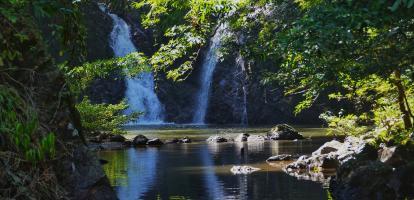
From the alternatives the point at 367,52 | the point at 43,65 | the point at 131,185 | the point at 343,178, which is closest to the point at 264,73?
the point at 343,178

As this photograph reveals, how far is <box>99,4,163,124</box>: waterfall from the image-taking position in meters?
51.6

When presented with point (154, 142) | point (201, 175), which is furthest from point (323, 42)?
point (154, 142)

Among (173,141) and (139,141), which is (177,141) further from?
(139,141)

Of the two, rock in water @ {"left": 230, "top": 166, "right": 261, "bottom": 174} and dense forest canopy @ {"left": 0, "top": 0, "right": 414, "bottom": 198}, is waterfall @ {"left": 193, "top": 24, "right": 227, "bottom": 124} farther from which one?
dense forest canopy @ {"left": 0, "top": 0, "right": 414, "bottom": 198}

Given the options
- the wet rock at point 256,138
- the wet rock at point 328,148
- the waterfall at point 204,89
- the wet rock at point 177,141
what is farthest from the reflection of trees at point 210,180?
the waterfall at point 204,89

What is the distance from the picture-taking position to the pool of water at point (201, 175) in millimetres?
15312

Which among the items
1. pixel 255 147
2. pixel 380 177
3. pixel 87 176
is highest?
pixel 87 176

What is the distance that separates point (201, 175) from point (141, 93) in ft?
112

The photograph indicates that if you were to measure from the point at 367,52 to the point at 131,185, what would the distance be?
32.4ft

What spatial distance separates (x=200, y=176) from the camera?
1842cm

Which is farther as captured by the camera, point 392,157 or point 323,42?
point 392,157

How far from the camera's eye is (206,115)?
54.0 m

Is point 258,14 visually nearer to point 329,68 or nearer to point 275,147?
point 329,68

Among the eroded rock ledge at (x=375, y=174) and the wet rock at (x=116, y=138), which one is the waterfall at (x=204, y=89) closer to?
the wet rock at (x=116, y=138)
